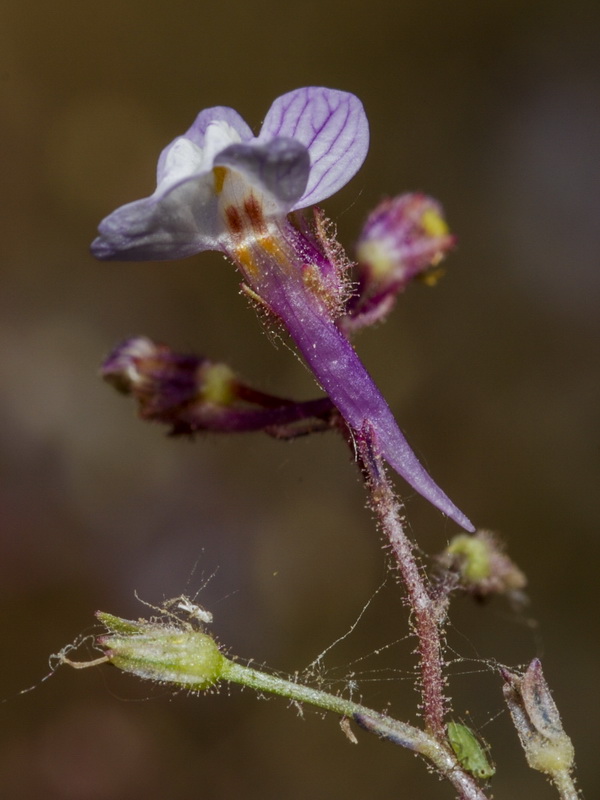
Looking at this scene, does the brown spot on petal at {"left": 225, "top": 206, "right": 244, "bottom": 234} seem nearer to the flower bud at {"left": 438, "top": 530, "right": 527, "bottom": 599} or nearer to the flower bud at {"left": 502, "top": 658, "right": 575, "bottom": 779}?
the flower bud at {"left": 438, "top": 530, "right": 527, "bottom": 599}

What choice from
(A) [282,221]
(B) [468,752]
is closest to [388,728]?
(B) [468,752]

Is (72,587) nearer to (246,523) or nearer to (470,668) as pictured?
(246,523)

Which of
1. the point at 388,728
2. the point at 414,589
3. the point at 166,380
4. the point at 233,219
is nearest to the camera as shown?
the point at 388,728

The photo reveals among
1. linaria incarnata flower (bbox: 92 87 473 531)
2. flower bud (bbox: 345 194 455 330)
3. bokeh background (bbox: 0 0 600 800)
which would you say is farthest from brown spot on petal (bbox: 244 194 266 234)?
bokeh background (bbox: 0 0 600 800)

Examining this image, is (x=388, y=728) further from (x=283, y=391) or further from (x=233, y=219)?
(x=283, y=391)

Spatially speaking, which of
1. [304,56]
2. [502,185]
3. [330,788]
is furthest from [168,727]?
[304,56]

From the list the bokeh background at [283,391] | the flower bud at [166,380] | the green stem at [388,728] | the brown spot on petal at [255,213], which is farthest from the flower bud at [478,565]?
the bokeh background at [283,391]
